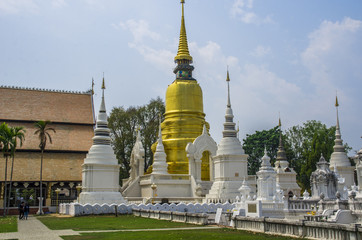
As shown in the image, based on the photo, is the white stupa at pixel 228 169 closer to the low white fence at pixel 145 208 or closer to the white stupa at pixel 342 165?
the low white fence at pixel 145 208

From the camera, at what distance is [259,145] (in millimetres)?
58594

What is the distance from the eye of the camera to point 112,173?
1188 inches

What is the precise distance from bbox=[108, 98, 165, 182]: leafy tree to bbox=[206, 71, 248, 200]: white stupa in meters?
19.3

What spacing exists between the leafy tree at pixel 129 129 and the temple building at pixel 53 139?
23.5 ft

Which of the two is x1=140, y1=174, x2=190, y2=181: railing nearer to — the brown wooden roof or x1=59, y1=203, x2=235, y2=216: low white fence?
x1=59, y1=203, x2=235, y2=216: low white fence

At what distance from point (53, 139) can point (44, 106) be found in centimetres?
438

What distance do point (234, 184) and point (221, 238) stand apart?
18.9 metres

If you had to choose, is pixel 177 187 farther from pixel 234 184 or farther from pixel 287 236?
pixel 287 236

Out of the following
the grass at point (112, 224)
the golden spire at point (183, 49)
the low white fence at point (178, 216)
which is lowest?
the grass at point (112, 224)

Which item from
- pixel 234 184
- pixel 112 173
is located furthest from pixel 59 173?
pixel 234 184

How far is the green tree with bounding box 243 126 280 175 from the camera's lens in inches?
2279

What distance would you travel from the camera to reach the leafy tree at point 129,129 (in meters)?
51.1


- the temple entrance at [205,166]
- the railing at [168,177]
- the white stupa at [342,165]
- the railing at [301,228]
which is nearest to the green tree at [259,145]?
the white stupa at [342,165]

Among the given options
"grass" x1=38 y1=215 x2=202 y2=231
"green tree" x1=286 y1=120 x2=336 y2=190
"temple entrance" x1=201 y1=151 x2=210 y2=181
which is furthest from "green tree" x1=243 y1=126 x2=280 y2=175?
"grass" x1=38 y1=215 x2=202 y2=231
